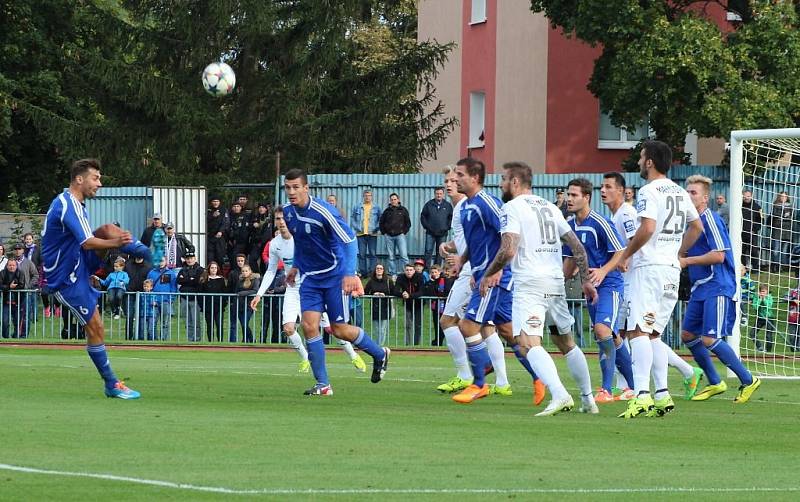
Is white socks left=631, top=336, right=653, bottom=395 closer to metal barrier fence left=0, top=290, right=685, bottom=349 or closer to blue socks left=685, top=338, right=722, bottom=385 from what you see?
blue socks left=685, top=338, right=722, bottom=385

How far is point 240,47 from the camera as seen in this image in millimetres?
41938

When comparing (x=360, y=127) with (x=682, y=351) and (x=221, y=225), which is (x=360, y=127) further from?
(x=682, y=351)

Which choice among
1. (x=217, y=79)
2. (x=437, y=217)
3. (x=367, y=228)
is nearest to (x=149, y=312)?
(x=367, y=228)

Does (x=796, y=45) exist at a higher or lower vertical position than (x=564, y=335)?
higher

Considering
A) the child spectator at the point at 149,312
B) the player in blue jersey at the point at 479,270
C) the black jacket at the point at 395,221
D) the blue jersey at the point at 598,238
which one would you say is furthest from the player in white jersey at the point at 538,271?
the black jacket at the point at 395,221

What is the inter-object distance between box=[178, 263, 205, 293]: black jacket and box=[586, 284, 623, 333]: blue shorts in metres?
12.9

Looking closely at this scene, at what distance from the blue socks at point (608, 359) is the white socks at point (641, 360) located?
7.91 feet

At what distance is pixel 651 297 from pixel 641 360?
21.4 inches

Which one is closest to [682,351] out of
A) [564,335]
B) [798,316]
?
[798,316]

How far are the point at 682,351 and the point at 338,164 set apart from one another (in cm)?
1880

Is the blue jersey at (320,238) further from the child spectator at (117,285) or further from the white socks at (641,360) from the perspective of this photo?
the child spectator at (117,285)

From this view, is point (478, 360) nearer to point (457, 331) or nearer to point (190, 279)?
point (457, 331)

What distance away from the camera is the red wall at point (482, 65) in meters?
43.8

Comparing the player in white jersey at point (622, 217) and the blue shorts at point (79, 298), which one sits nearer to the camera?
the blue shorts at point (79, 298)
